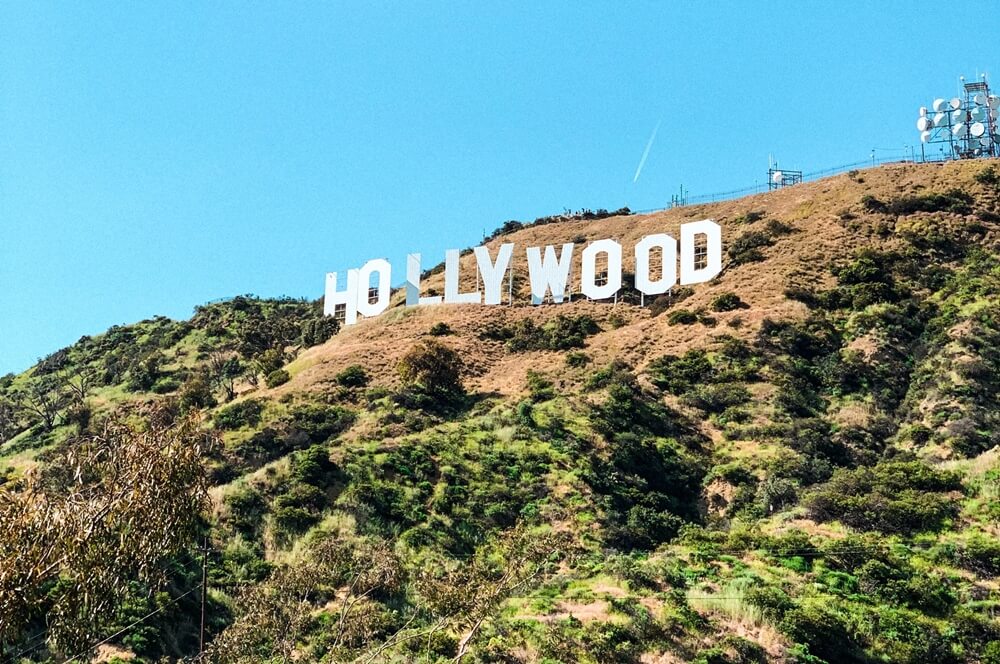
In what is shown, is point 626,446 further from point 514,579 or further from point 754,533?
point 514,579

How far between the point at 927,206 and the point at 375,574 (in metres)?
63.8

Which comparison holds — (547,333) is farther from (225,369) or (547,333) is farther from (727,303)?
(225,369)

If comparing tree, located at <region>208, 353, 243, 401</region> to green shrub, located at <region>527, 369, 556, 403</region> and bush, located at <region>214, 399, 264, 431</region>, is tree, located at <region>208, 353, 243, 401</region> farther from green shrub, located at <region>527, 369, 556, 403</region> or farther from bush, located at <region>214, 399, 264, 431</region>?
green shrub, located at <region>527, 369, 556, 403</region>

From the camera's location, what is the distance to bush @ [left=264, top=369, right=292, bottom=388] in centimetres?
6572

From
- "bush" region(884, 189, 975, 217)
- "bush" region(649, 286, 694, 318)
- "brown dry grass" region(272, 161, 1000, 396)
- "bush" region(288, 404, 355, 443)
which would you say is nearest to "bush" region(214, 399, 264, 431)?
"bush" region(288, 404, 355, 443)

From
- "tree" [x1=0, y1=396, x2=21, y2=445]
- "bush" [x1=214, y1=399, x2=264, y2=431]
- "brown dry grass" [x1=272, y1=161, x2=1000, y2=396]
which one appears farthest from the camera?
"tree" [x1=0, y1=396, x2=21, y2=445]

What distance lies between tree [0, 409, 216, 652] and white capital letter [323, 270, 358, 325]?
64.1 m

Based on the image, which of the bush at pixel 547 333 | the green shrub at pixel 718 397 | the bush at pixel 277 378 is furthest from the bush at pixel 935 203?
the bush at pixel 277 378

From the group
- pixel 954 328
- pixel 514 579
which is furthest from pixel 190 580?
pixel 954 328

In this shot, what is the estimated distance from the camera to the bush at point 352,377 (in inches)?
2452

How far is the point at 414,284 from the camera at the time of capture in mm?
78062

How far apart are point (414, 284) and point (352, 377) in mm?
17038

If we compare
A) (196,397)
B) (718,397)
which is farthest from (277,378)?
(718,397)

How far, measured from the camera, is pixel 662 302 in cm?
7219
